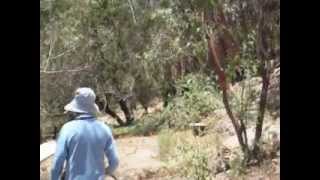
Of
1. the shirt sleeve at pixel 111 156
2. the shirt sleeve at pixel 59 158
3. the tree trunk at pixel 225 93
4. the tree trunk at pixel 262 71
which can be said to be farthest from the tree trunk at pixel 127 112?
the tree trunk at pixel 262 71

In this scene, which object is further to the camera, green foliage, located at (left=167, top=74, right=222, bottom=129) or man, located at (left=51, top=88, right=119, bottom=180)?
green foliage, located at (left=167, top=74, right=222, bottom=129)

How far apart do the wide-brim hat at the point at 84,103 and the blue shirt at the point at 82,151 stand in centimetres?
5

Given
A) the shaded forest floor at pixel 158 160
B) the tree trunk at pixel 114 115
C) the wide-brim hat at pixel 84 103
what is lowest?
the shaded forest floor at pixel 158 160

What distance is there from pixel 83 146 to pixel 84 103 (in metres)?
0.29

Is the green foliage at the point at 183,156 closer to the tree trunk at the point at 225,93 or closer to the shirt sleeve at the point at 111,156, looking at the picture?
the tree trunk at the point at 225,93

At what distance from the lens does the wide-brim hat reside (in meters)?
4.05

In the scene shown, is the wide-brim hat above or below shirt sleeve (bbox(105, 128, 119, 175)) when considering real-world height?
above

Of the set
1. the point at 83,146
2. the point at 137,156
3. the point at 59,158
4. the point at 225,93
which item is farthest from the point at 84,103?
the point at 225,93

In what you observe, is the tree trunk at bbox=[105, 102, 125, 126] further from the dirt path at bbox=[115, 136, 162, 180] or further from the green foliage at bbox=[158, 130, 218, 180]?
the green foliage at bbox=[158, 130, 218, 180]

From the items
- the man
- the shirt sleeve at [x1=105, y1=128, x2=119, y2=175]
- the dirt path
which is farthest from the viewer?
the dirt path

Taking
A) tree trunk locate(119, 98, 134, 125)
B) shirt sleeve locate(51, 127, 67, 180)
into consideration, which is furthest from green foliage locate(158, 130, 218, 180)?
shirt sleeve locate(51, 127, 67, 180)

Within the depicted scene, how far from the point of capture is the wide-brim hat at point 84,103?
4051mm

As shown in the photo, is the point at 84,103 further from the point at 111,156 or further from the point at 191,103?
the point at 191,103
